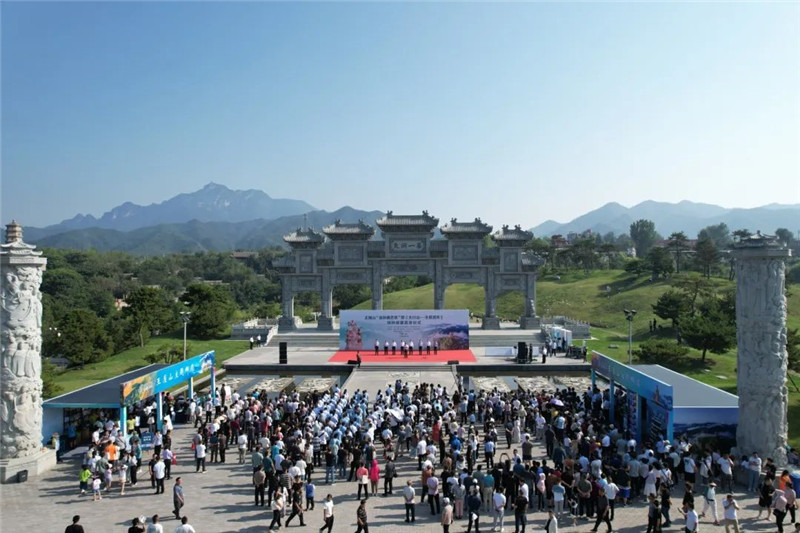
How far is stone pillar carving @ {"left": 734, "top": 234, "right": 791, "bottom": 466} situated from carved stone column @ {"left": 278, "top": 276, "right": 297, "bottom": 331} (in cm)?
3731

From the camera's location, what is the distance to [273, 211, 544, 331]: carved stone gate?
4925cm

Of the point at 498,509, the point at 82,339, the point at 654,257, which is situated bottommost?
the point at 498,509

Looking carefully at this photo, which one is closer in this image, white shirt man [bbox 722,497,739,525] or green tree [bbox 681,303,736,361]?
white shirt man [bbox 722,497,739,525]

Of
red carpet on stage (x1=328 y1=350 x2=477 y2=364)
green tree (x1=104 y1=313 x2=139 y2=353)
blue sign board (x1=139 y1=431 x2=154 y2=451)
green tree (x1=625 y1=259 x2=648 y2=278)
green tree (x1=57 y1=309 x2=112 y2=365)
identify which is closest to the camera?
blue sign board (x1=139 y1=431 x2=154 y2=451)

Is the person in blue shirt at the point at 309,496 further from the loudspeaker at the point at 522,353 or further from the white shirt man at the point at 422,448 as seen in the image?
the loudspeaker at the point at 522,353

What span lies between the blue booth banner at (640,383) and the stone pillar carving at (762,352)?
85.0 inches

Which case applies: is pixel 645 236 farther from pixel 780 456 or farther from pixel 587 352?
pixel 780 456

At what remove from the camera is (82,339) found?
38625mm

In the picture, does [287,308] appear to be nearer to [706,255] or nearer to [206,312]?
[206,312]

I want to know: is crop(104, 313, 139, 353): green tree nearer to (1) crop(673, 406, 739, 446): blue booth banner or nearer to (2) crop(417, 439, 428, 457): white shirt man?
(2) crop(417, 439, 428, 457): white shirt man

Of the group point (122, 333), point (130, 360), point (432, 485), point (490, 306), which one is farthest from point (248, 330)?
point (432, 485)

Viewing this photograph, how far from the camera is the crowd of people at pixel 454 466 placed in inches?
537

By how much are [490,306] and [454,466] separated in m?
34.2

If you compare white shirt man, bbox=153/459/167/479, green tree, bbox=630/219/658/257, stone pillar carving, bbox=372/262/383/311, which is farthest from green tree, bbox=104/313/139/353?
green tree, bbox=630/219/658/257
